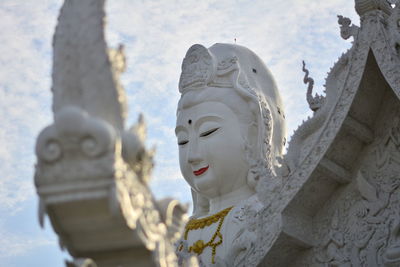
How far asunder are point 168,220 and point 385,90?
353 cm

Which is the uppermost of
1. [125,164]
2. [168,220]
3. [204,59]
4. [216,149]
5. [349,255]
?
[204,59]

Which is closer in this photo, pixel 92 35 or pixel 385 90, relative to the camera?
pixel 92 35

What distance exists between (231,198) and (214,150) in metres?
0.51

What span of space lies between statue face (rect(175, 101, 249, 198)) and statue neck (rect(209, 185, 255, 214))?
0.04 m

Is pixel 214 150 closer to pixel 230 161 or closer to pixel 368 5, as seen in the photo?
pixel 230 161

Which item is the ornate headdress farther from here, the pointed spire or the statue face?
the pointed spire

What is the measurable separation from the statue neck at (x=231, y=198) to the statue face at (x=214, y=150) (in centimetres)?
4

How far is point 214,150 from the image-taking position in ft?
26.4

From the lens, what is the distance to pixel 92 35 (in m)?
3.23

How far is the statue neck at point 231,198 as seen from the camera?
8.05 m

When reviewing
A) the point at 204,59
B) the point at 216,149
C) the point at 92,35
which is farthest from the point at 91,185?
the point at 204,59

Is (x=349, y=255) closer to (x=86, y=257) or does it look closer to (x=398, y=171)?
(x=398, y=171)

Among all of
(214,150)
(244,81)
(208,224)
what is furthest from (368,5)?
(208,224)

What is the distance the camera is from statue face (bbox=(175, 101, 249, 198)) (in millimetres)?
8047
